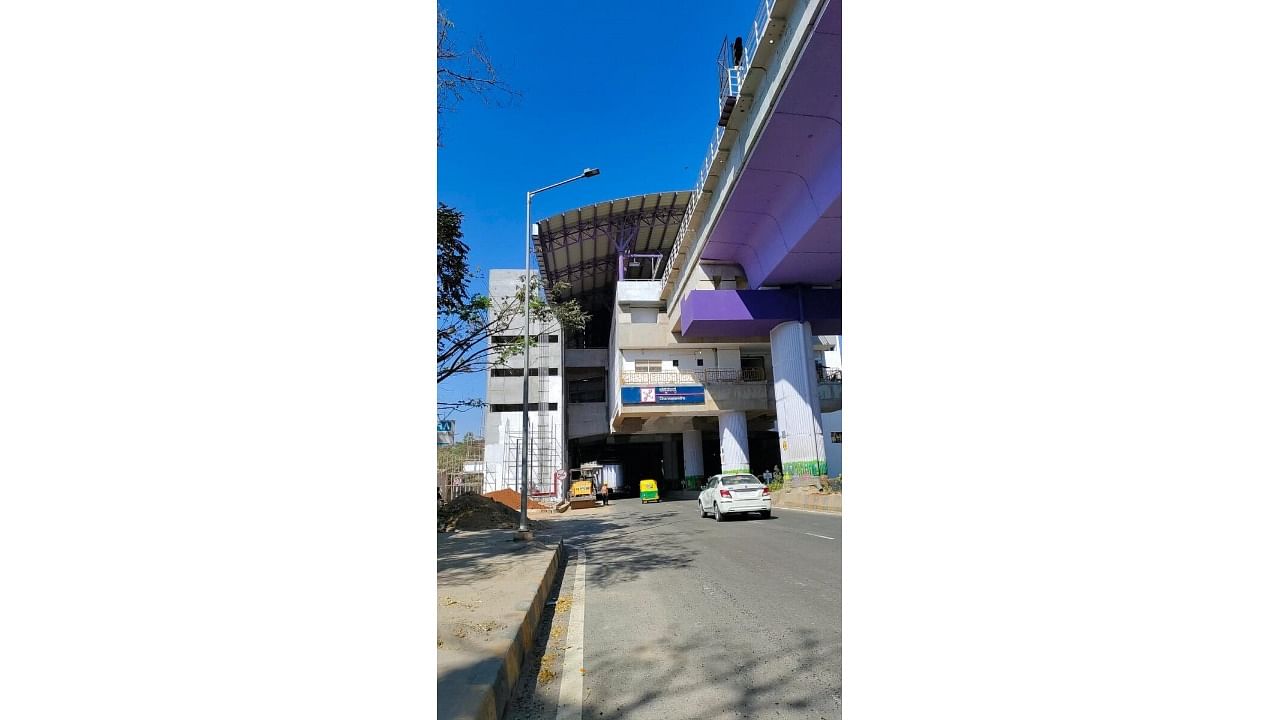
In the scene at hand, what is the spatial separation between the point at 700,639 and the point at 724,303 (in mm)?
20257

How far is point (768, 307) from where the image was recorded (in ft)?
76.9

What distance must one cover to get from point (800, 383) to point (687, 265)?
7.13 m

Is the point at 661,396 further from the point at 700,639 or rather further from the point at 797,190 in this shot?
the point at 700,639

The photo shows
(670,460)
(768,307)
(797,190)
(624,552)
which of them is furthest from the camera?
(670,460)

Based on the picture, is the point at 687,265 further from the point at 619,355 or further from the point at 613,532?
the point at 613,532

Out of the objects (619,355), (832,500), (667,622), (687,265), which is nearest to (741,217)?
(687,265)

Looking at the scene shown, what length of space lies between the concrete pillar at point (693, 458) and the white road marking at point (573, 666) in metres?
29.6

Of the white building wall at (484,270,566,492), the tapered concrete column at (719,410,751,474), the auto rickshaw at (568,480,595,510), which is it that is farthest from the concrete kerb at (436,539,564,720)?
the white building wall at (484,270,566,492)

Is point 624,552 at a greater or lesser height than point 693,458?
greater

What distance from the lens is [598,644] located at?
4281mm

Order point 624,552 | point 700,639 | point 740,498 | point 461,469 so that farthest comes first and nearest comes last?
point 461,469 → point 740,498 → point 624,552 → point 700,639

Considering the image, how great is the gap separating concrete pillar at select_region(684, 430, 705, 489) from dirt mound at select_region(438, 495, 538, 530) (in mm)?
21514

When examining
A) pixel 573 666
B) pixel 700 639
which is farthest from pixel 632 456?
pixel 573 666

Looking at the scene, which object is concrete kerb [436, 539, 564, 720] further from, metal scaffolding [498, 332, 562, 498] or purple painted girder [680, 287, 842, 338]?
metal scaffolding [498, 332, 562, 498]
